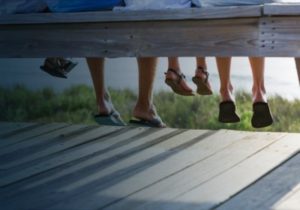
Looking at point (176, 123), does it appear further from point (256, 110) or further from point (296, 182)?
point (296, 182)

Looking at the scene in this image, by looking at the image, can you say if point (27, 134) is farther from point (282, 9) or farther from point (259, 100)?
point (282, 9)

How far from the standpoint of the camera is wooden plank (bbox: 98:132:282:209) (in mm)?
2039

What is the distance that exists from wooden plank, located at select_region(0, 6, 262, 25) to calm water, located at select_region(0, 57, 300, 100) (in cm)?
272

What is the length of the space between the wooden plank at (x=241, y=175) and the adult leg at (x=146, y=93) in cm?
77

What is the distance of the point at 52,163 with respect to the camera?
267cm

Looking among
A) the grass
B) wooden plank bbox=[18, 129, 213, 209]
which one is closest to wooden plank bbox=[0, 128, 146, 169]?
wooden plank bbox=[18, 129, 213, 209]

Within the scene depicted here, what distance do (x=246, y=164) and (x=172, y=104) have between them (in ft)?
10.0

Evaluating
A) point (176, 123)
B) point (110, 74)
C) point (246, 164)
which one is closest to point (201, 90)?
point (246, 164)

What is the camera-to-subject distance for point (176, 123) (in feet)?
17.4

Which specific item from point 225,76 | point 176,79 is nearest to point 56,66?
point 176,79

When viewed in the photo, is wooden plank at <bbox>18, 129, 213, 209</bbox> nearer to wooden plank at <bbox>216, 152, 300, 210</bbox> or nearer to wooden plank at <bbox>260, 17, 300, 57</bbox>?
wooden plank at <bbox>216, 152, 300, 210</bbox>

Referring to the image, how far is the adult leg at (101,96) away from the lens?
11.6ft

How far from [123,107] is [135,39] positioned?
3.08 meters

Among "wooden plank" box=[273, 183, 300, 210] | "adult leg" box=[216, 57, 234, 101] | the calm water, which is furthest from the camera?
the calm water
